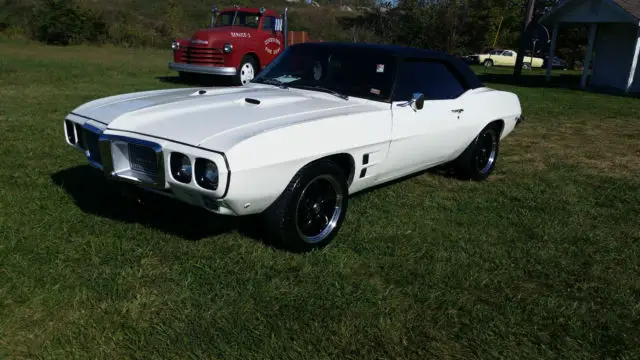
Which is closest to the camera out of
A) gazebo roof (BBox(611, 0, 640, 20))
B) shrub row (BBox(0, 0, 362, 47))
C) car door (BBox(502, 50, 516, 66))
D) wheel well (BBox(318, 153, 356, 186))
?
wheel well (BBox(318, 153, 356, 186))

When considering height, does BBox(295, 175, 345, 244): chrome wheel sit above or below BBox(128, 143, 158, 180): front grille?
below

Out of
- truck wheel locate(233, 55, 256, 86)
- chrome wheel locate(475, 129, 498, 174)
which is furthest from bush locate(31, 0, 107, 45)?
chrome wheel locate(475, 129, 498, 174)

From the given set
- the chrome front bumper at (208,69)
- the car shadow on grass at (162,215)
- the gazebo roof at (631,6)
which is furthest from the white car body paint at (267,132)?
the gazebo roof at (631,6)

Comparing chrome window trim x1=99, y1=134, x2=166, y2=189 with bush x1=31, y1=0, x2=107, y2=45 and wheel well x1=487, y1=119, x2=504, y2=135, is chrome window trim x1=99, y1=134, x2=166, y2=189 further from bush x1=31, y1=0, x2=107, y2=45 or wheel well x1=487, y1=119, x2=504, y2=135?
bush x1=31, y1=0, x2=107, y2=45

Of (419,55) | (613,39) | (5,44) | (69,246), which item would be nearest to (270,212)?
(69,246)

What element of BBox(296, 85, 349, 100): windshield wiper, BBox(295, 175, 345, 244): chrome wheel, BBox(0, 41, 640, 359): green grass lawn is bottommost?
BBox(0, 41, 640, 359): green grass lawn

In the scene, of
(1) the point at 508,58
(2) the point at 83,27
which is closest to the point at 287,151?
(2) the point at 83,27

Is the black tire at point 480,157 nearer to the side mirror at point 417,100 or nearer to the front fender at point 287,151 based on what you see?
the side mirror at point 417,100

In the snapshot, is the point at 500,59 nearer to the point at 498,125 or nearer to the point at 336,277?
the point at 498,125

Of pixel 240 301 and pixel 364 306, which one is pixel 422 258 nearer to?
pixel 364 306

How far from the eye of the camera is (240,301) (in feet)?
8.63

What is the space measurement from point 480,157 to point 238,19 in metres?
8.90

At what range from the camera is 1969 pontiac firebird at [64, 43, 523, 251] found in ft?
8.74

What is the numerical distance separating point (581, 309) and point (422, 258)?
37.5 inches
